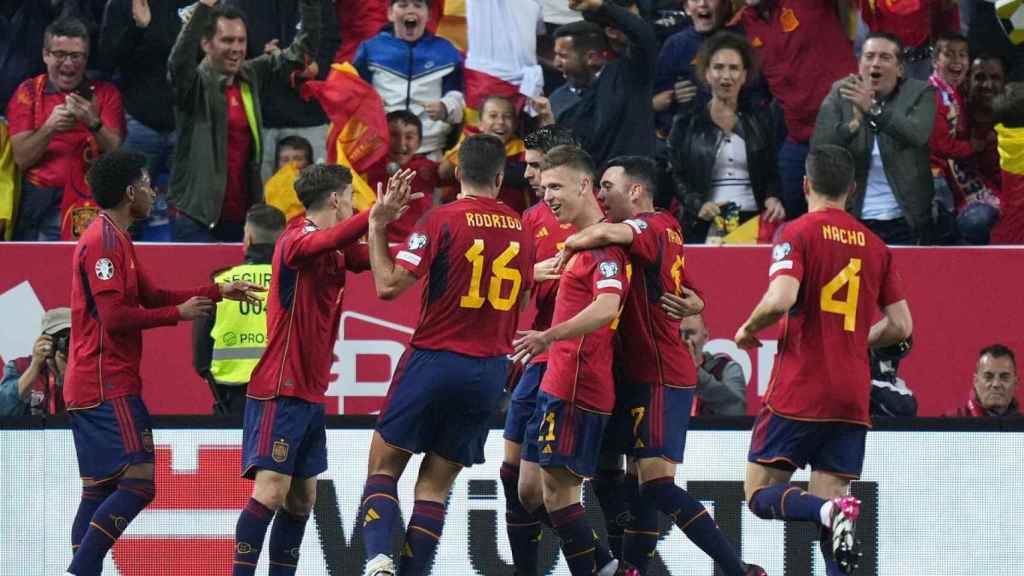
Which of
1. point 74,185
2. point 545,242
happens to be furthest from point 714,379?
point 74,185

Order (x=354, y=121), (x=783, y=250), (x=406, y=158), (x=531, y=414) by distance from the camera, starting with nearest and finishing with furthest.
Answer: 1. (x=783, y=250)
2. (x=531, y=414)
3. (x=354, y=121)
4. (x=406, y=158)

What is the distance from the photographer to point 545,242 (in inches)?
407

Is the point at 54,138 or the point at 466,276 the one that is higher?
the point at 54,138

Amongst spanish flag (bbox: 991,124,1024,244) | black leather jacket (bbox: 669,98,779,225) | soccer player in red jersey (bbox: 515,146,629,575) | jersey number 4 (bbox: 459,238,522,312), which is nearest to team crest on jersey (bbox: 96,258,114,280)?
jersey number 4 (bbox: 459,238,522,312)

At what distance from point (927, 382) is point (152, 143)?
20.3 ft

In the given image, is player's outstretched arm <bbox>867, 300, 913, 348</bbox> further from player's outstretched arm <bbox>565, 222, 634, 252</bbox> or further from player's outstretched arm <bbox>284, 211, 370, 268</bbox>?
player's outstretched arm <bbox>284, 211, 370, 268</bbox>

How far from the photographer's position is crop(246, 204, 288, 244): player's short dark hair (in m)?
11.0

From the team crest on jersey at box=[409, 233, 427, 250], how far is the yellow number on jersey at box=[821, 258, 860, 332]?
84.4 inches

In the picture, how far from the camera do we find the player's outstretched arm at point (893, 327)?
9.20 meters

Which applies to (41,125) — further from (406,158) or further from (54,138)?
(406,158)

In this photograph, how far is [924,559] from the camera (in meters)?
10.7

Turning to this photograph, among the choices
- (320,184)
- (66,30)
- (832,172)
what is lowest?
(320,184)

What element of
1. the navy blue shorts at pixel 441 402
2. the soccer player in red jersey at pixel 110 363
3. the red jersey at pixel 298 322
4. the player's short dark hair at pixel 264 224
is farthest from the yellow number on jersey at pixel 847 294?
the player's short dark hair at pixel 264 224

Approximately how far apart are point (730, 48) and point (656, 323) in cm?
387
